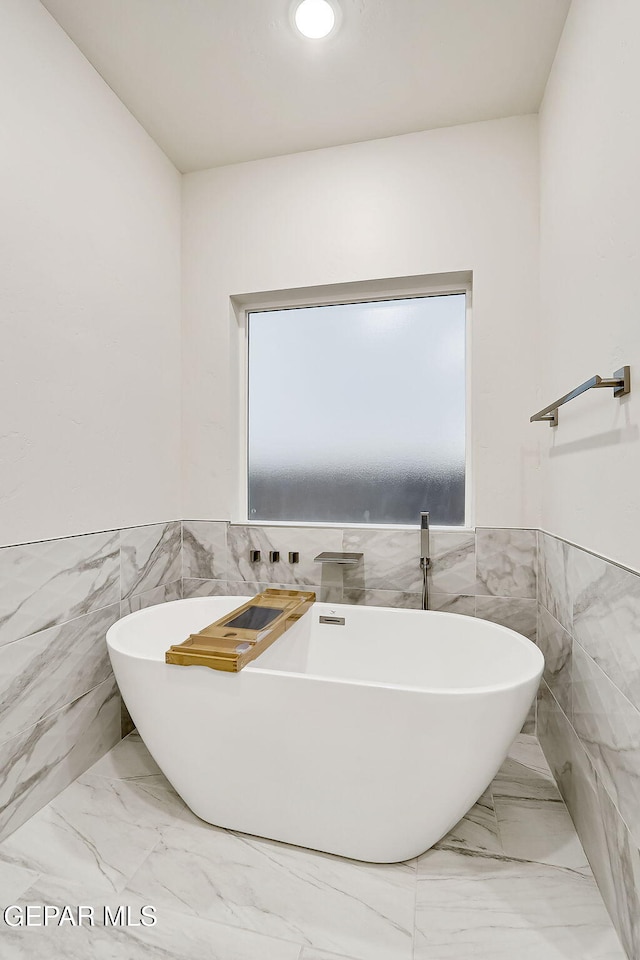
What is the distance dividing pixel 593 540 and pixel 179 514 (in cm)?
186

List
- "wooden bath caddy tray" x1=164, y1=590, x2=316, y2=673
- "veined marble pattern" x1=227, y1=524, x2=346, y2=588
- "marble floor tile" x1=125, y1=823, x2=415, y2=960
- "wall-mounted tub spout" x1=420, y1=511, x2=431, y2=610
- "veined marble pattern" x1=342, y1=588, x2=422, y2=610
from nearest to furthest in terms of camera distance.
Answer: "marble floor tile" x1=125, y1=823, x2=415, y2=960 < "wooden bath caddy tray" x1=164, y1=590, x2=316, y2=673 < "wall-mounted tub spout" x1=420, y1=511, x2=431, y2=610 < "veined marble pattern" x1=342, y1=588, x2=422, y2=610 < "veined marble pattern" x1=227, y1=524, x2=346, y2=588

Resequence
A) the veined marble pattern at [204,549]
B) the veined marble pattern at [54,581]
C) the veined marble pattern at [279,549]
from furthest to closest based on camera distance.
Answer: the veined marble pattern at [204,549] < the veined marble pattern at [279,549] < the veined marble pattern at [54,581]

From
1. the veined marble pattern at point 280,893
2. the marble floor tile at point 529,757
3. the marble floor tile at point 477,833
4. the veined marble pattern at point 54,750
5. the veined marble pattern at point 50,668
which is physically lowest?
the marble floor tile at point 529,757

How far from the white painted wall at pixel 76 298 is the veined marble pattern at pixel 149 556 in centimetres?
7

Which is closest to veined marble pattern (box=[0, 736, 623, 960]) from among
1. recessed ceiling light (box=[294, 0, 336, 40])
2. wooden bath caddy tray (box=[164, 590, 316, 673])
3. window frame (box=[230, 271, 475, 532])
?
wooden bath caddy tray (box=[164, 590, 316, 673])

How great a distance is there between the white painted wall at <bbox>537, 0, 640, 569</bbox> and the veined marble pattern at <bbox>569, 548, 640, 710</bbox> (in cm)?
5

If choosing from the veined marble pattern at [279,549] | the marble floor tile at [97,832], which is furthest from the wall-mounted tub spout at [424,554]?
the marble floor tile at [97,832]

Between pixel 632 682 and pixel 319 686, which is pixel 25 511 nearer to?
pixel 319 686

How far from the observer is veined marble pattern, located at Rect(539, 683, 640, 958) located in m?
1.10

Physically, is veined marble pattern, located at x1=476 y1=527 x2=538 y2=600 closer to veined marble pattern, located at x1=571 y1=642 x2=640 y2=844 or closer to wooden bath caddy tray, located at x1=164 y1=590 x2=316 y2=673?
veined marble pattern, located at x1=571 y1=642 x2=640 y2=844

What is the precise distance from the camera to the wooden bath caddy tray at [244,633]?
4.53 ft

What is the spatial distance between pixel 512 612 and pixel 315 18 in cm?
234

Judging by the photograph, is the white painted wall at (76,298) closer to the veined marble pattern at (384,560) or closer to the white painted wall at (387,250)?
the white painted wall at (387,250)

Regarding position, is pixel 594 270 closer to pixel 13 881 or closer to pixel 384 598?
pixel 384 598
